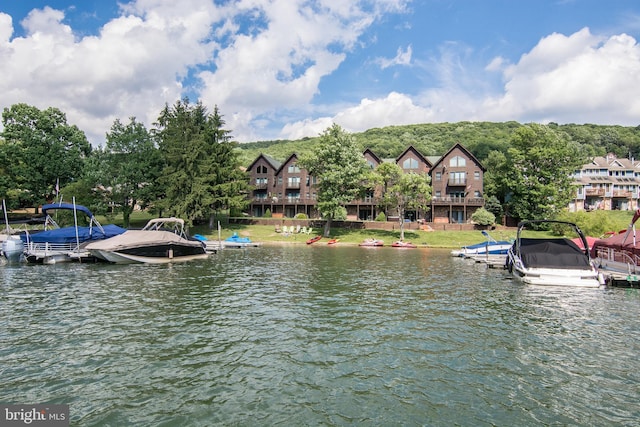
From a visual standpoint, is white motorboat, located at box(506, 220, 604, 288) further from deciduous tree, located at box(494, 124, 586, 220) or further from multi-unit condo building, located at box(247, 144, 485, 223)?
multi-unit condo building, located at box(247, 144, 485, 223)

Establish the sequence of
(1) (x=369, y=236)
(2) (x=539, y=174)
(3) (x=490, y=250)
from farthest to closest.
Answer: (2) (x=539, y=174)
(1) (x=369, y=236)
(3) (x=490, y=250)

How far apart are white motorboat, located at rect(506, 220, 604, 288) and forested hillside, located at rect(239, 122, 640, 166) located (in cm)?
9506

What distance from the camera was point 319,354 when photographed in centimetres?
1223

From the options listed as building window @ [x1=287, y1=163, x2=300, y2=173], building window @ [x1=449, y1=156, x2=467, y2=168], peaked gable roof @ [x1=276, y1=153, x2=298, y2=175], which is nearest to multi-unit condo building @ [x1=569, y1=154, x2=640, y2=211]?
building window @ [x1=449, y1=156, x2=467, y2=168]

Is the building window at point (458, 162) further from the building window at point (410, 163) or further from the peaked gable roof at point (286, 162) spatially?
the peaked gable roof at point (286, 162)

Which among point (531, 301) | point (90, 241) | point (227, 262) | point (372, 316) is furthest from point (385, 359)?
point (90, 241)

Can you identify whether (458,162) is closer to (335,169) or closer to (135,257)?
(335,169)

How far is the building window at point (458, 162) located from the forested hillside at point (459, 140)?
50083 mm

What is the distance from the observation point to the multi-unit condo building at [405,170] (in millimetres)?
74200

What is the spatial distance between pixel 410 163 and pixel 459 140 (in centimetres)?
8904

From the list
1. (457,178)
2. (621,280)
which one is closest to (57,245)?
(621,280)

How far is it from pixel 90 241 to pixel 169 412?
32885 millimetres

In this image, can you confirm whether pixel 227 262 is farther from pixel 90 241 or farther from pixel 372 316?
pixel 372 316

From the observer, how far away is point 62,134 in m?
69.1
